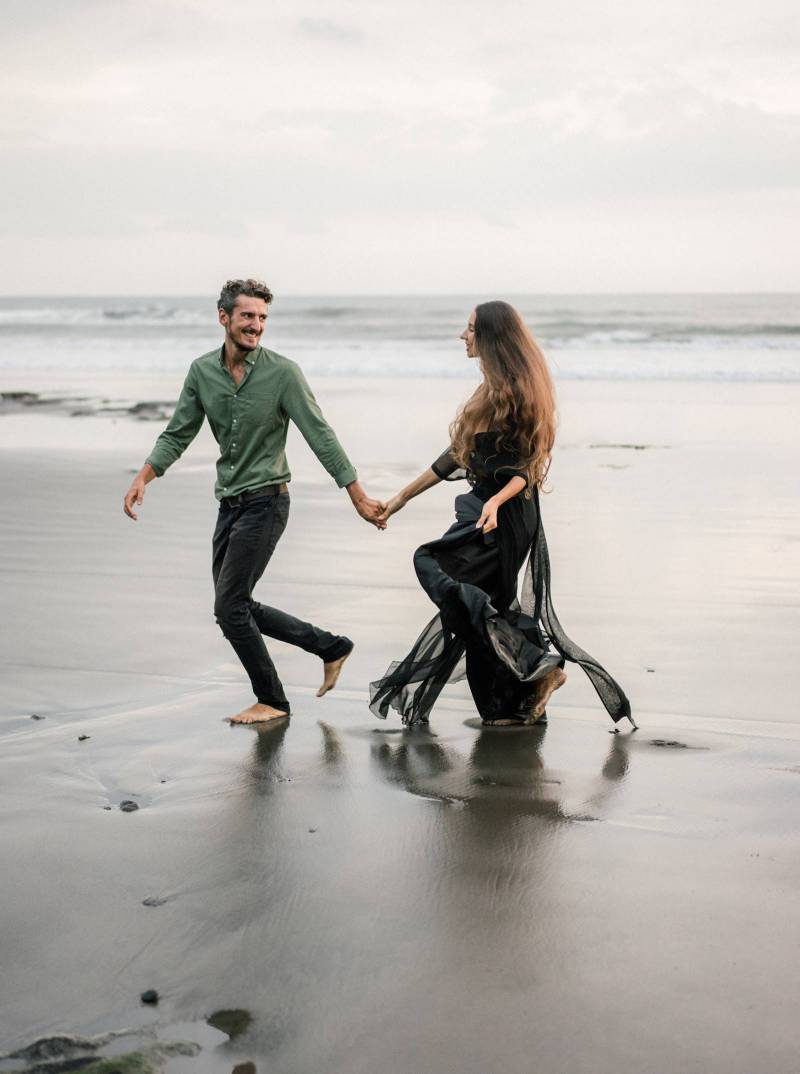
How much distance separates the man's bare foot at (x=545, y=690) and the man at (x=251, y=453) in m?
1.00

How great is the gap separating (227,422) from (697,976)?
310 cm

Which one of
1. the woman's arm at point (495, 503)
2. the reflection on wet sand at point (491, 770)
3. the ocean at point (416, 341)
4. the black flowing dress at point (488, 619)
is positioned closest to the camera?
the reflection on wet sand at point (491, 770)

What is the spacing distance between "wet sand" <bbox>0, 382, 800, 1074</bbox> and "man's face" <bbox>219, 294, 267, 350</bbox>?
1.52 meters

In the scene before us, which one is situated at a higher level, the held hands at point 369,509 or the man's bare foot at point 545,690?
the held hands at point 369,509

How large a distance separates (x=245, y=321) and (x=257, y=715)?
1561 mm

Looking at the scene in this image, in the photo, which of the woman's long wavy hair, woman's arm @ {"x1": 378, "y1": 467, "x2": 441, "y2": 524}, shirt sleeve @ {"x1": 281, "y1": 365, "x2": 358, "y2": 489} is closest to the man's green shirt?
shirt sleeve @ {"x1": 281, "y1": 365, "x2": 358, "y2": 489}

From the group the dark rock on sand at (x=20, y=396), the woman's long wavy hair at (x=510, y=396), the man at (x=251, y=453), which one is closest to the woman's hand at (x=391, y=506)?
the man at (x=251, y=453)

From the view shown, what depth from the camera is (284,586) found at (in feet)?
26.5

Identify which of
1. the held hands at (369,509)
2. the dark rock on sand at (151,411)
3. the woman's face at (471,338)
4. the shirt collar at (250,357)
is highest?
the woman's face at (471,338)

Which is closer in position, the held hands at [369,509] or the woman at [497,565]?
the woman at [497,565]

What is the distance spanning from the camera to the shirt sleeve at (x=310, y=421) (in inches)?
214

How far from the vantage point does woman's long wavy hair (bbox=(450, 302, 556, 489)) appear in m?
5.21

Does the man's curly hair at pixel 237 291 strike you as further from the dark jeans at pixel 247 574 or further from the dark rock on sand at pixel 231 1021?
the dark rock on sand at pixel 231 1021

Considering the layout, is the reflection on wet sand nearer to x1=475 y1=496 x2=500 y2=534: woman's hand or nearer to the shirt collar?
x1=475 y1=496 x2=500 y2=534: woman's hand
